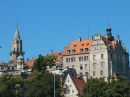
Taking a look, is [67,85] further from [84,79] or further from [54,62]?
[54,62]

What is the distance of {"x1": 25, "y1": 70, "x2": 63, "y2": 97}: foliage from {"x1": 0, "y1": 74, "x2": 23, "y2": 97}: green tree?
2343 millimetres

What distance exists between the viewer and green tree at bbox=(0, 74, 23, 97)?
117 meters

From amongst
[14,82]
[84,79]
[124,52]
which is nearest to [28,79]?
[14,82]

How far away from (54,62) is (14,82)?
3388 cm

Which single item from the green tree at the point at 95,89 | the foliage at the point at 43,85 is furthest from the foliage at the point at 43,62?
the green tree at the point at 95,89

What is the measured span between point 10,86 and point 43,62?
2439 cm

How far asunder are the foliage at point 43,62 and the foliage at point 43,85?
9.28m

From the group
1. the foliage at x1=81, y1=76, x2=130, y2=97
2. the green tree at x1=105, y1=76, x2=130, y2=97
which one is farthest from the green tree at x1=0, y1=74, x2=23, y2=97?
the green tree at x1=105, y1=76, x2=130, y2=97

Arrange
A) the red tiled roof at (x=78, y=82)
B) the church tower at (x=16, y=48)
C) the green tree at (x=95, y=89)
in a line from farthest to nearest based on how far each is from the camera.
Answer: the church tower at (x=16, y=48) → the red tiled roof at (x=78, y=82) → the green tree at (x=95, y=89)

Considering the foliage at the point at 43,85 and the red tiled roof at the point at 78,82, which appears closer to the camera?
the foliage at the point at 43,85

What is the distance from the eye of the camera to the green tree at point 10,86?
117 meters

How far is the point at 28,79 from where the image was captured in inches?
4990

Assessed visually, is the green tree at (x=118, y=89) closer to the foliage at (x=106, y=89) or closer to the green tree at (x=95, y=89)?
the foliage at (x=106, y=89)

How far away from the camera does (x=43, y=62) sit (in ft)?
473
